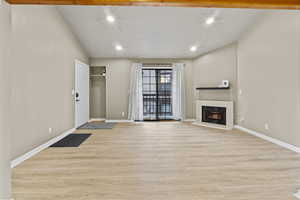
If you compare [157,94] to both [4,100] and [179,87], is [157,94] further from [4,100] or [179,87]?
[4,100]

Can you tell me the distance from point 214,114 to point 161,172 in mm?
4147

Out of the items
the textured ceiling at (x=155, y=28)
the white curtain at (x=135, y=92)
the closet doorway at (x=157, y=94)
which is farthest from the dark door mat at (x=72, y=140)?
the closet doorway at (x=157, y=94)

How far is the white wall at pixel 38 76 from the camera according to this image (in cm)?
299

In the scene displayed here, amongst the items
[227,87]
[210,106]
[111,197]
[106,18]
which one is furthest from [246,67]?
[111,197]

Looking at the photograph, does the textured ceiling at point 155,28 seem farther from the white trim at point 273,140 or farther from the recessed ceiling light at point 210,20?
the white trim at point 273,140

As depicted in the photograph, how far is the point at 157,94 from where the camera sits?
7754 mm

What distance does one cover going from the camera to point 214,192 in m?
2.07

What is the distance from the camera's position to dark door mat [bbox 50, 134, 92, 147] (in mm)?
4012

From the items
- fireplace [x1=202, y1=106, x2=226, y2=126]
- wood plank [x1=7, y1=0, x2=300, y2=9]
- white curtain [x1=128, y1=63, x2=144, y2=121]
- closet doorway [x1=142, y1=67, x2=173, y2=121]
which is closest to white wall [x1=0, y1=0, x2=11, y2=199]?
wood plank [x1=7, y1=0, x2=300, y2=9]

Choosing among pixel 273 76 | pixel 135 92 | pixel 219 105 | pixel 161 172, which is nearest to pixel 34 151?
pixel 161 172

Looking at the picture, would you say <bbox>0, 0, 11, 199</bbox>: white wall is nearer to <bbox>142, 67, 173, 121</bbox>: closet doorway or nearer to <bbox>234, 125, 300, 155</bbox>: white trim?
<bbox>234, 125, 300, 155</bbox>: white trim

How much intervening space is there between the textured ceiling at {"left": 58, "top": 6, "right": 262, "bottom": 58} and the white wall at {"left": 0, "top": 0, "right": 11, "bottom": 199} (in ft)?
9.98

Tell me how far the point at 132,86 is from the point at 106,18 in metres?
3.05

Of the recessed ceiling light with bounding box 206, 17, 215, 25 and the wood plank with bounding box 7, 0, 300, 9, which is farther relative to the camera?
the recessed ceiling light with bounding box 206, 17, 215, 25
